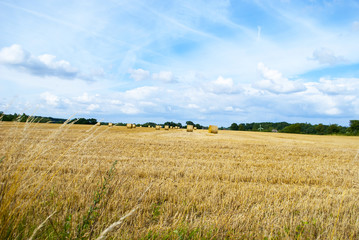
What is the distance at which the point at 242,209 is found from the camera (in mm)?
4129

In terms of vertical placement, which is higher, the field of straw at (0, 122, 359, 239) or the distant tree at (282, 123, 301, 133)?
the distant tree at (282, 123, 301, 133)

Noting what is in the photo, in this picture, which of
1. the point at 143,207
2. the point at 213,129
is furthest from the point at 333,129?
the point at 143,207

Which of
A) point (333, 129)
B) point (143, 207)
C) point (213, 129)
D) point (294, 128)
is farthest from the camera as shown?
point (294, 128)

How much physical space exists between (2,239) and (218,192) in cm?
358

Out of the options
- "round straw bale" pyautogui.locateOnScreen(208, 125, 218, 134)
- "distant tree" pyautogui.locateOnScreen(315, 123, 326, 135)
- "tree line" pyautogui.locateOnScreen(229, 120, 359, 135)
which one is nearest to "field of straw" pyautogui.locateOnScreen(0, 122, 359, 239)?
"round straw bale" pyautogui.locateOnScreen(208, 125, 218, 134)

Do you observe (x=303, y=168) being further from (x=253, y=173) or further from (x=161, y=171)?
(x=161, y=171)

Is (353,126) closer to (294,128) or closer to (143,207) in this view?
(294,128)

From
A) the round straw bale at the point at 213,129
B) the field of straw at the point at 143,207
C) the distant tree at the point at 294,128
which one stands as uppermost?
the distant tree at the point at 294,128

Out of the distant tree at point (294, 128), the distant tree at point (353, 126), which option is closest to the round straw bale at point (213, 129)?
the distant tree at point (353, 126)

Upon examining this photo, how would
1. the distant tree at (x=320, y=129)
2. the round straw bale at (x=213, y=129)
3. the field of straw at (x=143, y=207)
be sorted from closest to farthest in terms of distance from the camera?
1. the field of straw at (x=143, y=207)
2. the round straw bale at (x=213, y=129)
3. the distant tree at (x=320, y=129)

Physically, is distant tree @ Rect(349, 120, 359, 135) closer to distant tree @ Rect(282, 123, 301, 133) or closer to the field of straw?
distant tree @ Rect(282, 123, 301, 133)

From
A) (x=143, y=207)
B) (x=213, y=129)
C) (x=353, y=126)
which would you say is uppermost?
(x=353, y=126)

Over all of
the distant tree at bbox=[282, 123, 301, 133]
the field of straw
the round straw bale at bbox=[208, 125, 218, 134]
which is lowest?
the field of straw

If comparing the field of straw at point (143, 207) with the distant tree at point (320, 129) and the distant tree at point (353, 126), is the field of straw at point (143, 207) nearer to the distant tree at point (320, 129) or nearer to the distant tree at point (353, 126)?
the distant tree at point (353, 126)
